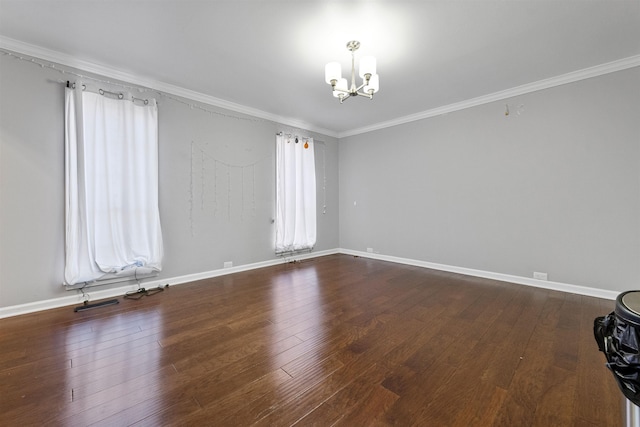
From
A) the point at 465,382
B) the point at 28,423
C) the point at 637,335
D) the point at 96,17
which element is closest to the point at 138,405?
the point at 28,423

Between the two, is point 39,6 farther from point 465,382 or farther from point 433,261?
point 433,261

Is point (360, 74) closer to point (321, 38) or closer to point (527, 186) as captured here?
point (321, 38)

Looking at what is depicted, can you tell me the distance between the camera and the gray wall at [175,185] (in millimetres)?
2600

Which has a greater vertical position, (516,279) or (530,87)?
(530,87)

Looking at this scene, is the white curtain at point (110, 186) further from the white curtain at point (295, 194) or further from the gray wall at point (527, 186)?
the gray wall at point (527, 186)

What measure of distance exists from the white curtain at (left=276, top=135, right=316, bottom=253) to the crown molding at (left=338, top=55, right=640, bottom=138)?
70.2 inches

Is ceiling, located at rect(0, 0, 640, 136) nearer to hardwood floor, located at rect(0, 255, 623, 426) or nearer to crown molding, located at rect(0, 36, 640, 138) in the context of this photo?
crown molding, located at rect(0, 36, 640, 138)

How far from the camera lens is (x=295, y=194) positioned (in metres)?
5.09

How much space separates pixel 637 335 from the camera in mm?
881

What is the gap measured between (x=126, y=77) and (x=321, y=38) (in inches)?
101

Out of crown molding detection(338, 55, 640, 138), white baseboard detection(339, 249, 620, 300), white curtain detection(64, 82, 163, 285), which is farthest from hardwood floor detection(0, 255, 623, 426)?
crown molding detection(338, 55, 640, 138)

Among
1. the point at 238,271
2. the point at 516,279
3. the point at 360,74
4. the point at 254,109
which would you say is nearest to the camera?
the point at 360,74

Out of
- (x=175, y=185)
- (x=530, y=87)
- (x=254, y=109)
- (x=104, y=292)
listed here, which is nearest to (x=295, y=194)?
(x=254, y=109)

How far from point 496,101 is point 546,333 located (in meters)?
3.23
